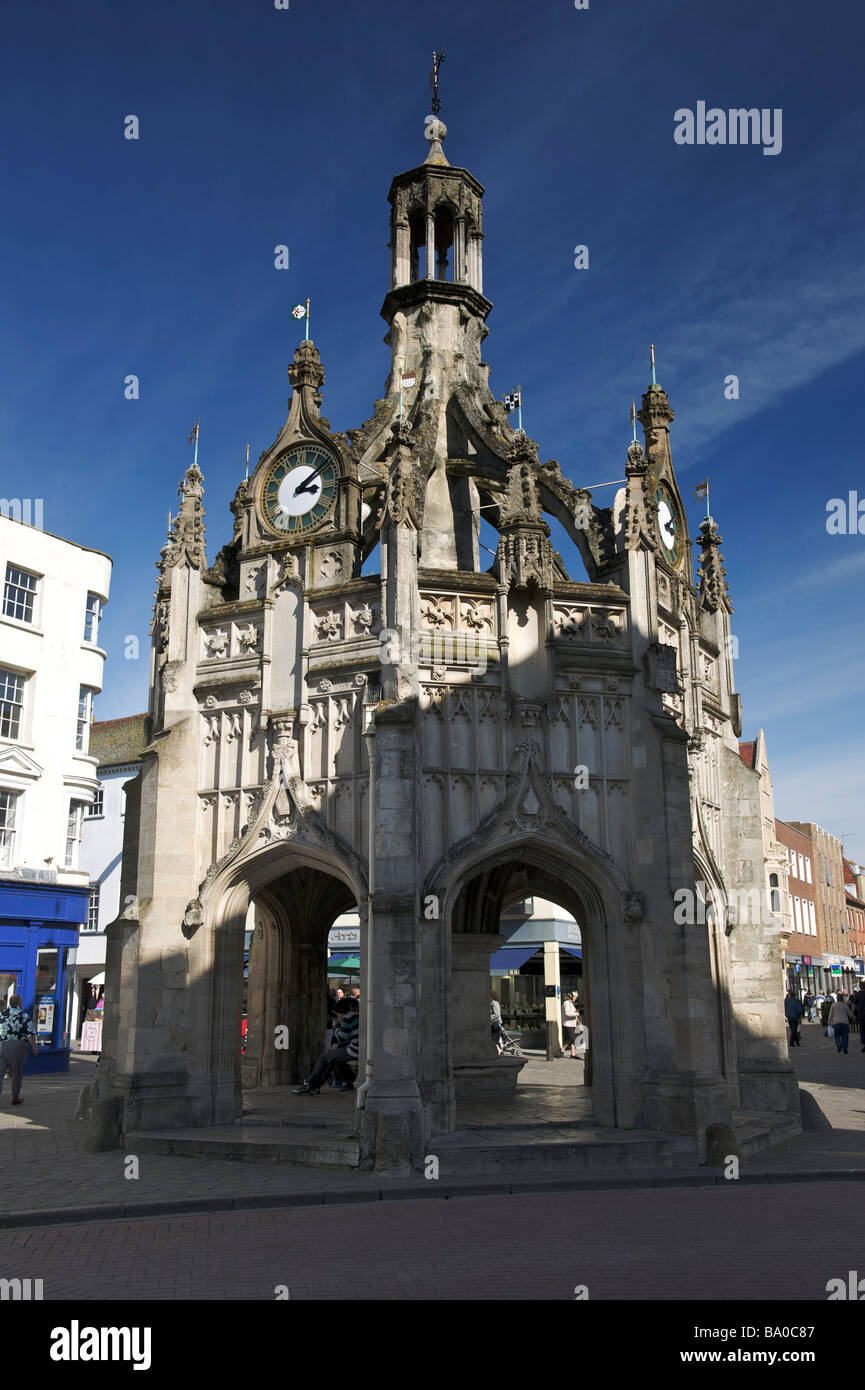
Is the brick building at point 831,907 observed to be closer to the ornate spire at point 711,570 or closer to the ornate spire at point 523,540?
the ornate spire at point 711,570

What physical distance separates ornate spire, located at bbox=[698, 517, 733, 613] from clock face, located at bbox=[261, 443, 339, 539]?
7.30 m

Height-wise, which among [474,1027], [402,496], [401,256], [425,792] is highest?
[401,256]

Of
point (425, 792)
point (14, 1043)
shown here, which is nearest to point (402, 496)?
point (425, 792)

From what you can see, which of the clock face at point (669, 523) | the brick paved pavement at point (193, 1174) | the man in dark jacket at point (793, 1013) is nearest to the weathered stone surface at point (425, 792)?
the brick paved pavement at point (193, 1174)

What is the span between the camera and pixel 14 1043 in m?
21.0

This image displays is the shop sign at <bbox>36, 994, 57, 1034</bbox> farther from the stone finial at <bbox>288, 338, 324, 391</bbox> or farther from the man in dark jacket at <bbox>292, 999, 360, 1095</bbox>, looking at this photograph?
the stone finial at <bbox>288, 338, 324, 391</bbox>

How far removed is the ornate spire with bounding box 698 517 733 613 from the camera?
2108 centimetres

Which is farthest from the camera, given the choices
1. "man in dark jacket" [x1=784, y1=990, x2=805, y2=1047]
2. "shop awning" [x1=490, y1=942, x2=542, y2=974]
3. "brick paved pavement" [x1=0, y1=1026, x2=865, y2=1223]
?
"shop awning" [x1=490, y1=942, x2=542, y2=974]

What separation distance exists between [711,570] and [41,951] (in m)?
20.7

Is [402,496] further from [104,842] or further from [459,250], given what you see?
[104,842]

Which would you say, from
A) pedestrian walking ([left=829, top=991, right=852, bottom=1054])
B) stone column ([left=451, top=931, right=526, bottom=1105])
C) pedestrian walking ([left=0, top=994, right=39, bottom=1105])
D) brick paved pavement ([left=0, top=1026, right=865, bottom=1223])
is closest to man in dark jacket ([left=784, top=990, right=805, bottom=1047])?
pedestrian walking ([left=829, top=991, right=852, bottom=1054])

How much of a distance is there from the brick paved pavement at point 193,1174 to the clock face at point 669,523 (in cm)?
995
